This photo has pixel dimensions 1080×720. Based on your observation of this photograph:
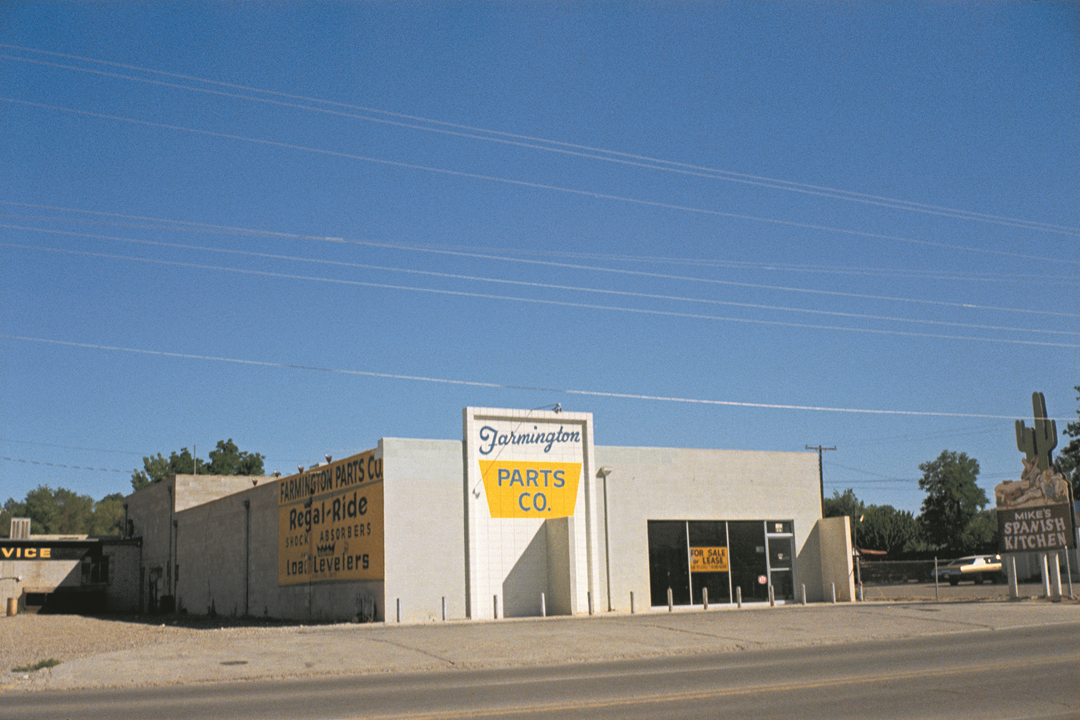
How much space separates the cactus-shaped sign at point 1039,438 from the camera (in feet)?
113

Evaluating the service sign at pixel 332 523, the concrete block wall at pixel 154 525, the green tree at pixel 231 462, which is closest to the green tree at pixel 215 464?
the green tree at pixel 231 462

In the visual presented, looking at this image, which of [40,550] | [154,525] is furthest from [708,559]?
[40,550]

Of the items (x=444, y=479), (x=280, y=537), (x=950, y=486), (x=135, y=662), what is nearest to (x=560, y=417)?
(x=444, y=479)

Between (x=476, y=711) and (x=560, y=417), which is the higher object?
(x=560, y=417)

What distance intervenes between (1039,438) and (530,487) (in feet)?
57.5

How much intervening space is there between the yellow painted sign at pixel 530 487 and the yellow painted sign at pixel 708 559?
511 centimetres

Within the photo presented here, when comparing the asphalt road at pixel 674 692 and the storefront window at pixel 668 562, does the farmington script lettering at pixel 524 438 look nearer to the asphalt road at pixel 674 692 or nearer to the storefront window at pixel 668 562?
the storefront window at pixel 668 562

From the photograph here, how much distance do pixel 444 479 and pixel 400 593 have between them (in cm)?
381

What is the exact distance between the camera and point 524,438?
34188 mm

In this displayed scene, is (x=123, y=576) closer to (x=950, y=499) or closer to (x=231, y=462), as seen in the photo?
(x=231, y=462)

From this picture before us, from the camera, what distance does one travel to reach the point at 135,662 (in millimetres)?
19578

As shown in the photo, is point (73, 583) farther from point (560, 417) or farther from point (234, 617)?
point (560, 417)

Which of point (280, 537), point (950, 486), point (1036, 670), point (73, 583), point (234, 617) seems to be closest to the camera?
point (1036, 670)

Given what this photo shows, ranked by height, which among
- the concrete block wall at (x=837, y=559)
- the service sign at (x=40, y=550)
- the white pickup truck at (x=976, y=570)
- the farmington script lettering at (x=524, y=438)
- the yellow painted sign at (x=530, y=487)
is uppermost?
the farmington script lettering at (x=524, y=438)
